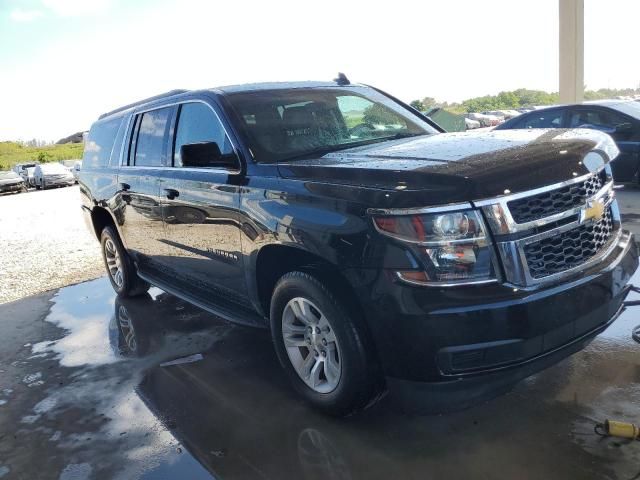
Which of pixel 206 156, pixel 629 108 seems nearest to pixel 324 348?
pixel 206 156

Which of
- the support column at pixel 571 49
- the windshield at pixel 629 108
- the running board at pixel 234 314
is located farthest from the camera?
the support column at pixel 571 49

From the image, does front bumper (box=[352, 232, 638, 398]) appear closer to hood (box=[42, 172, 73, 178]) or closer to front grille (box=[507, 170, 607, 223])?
front grille (box=[507, 170, 607, 223])

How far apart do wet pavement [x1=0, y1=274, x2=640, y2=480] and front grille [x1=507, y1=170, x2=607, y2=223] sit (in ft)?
3.77

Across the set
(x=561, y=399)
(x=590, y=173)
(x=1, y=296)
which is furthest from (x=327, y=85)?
(x=1, y=296)

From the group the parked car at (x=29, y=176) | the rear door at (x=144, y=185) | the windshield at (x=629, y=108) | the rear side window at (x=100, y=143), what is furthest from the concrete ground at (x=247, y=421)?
the parked car at (x=29, y=176)

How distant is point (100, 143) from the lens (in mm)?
6512

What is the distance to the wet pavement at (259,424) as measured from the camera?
290cm

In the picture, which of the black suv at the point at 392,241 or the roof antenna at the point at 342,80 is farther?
the roof antenna at the point at 342,80

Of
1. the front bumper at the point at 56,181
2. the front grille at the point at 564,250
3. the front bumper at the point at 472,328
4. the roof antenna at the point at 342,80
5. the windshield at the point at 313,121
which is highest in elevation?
the roof antenna at the point at 342,80

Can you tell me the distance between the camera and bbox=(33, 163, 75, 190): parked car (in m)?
29.9

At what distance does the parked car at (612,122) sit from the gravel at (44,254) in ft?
22.0

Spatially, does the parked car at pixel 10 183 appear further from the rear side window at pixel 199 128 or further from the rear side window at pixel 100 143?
the rear side window at pixel 199 128

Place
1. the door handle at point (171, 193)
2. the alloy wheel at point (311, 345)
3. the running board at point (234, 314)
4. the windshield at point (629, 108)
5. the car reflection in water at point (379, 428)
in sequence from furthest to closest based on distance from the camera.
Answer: the windshield at point (629, 108), the door handle at point (171, 193), the running board at point (234, 314), the alloy wheel at point (311, 345), the car reflection in water at point (379, 428)

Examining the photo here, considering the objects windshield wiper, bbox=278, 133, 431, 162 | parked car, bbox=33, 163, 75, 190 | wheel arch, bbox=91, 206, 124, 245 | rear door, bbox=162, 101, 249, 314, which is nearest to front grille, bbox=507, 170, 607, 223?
windshield wiper, bbox=278, 133, 431, 162
